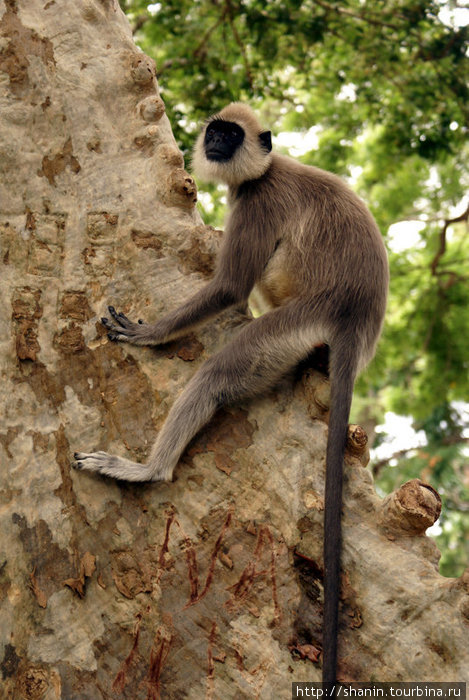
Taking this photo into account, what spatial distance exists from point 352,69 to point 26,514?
5.04 metres

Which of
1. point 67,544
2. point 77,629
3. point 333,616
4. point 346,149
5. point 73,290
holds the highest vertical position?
point 73,290

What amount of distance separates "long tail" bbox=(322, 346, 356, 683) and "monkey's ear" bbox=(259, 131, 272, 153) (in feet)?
4.85

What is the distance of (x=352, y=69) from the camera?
5980mm

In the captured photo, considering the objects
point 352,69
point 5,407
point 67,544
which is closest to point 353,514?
point 67,544

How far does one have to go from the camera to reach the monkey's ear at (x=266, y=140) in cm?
370

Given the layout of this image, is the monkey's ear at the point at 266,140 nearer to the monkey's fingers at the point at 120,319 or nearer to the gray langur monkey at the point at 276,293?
the gray langur monkey at the point at 276,293

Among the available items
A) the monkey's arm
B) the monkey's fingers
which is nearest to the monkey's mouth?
the monkey's arm

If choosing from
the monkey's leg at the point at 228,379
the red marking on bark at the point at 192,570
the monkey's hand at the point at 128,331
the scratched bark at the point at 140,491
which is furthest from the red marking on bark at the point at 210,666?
the monkey's hand at the point at 128,331

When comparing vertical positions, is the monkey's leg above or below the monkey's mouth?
below

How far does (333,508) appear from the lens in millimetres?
2314

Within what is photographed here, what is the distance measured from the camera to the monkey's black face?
3722 mm

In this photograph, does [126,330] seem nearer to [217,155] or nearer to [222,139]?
[217,155]

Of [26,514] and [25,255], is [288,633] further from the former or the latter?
[25,255]

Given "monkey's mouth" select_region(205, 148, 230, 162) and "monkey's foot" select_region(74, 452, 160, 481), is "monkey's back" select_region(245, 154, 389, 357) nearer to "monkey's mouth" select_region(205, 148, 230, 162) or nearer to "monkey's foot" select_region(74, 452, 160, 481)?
Answer: "monkey's mouth" select_region(205, 148, 230, 162)
